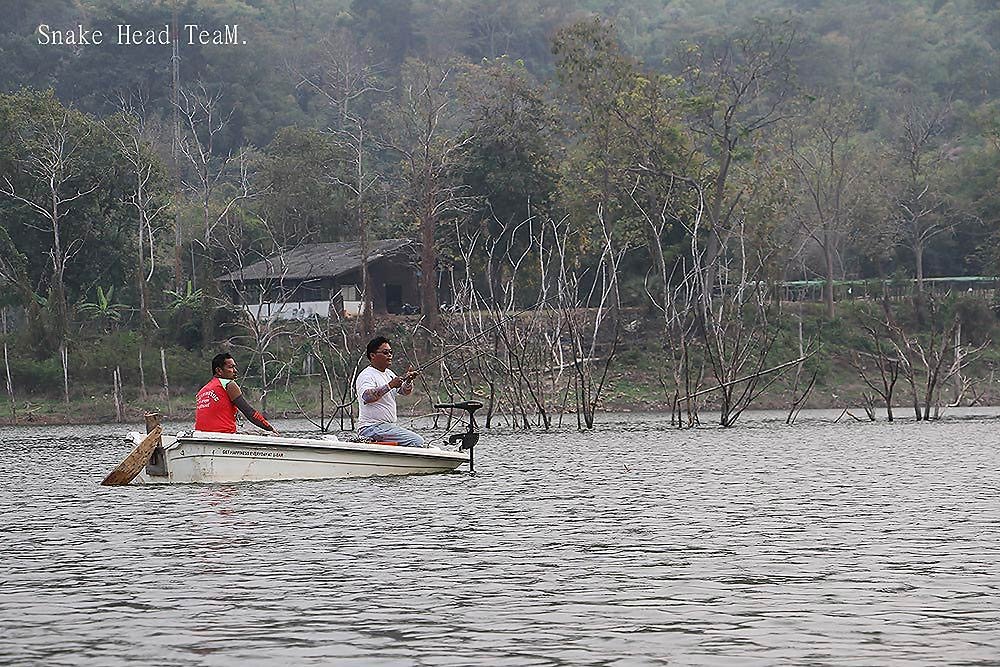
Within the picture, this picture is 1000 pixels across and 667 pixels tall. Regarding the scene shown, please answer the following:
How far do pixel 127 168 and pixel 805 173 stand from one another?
3030cm

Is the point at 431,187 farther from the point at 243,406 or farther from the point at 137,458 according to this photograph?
the point at 137,458

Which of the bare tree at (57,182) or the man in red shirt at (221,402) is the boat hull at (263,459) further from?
the bare tree at (57,182)

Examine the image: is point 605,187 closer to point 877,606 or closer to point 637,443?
point 637,443

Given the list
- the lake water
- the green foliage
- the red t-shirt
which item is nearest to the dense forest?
the green foliage

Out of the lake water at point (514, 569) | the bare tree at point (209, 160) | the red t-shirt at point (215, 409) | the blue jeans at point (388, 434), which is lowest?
the lake water at point (514, 569)

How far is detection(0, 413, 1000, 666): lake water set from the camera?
9.69m

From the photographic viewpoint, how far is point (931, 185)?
73875 millimetres

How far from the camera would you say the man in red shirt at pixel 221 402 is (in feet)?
72.3

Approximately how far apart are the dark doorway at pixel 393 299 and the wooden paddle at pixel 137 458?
1807 inches

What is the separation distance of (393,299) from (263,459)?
46523 millimetres

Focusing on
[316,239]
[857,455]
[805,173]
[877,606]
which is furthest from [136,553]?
[805,173]

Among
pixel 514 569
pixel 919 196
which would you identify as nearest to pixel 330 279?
pixel 919 196

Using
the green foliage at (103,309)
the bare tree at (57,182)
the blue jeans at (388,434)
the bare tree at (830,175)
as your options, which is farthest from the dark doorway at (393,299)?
the blue jeans at (388,434)

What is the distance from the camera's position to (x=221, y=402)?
2225cm
